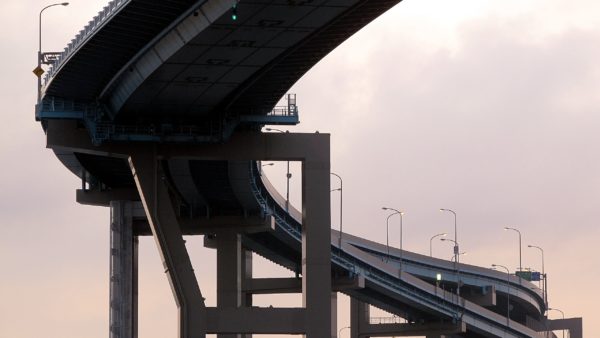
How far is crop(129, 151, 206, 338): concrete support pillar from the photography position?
110 metres

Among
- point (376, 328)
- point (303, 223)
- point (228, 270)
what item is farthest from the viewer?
point (376, 328)

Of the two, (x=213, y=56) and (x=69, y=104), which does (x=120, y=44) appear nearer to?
(x=213, y=56)

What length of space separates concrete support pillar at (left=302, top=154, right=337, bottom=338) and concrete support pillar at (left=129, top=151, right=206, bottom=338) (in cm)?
593

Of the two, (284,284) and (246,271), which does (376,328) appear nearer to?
(284,284)

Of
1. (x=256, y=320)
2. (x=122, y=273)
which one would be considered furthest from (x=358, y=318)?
(x=256, y=320)

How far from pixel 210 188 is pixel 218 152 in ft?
69.8

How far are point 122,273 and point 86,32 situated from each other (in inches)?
1765

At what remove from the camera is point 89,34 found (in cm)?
9181

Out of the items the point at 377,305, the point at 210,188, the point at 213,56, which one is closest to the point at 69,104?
the point at 213,56

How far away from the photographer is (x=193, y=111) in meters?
107

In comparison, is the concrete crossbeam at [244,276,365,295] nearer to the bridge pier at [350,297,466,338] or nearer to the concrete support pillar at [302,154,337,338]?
the bridge pier at [350,297,466,338]

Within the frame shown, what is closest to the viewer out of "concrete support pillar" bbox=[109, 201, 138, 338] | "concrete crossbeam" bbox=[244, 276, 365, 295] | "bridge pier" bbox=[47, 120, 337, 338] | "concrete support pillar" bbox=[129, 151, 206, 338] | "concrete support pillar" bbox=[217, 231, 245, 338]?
"bridge pier" bbox=[47, 120, 337, 338]

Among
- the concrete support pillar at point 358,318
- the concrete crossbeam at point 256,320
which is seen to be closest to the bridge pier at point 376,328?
the concrete support pillar at point 358,318

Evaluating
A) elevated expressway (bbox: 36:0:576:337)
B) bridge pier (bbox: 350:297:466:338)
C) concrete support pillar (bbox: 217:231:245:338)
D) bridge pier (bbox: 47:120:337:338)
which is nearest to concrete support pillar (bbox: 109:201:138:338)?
elevated expressway (bbox: 36:0:576:337)
